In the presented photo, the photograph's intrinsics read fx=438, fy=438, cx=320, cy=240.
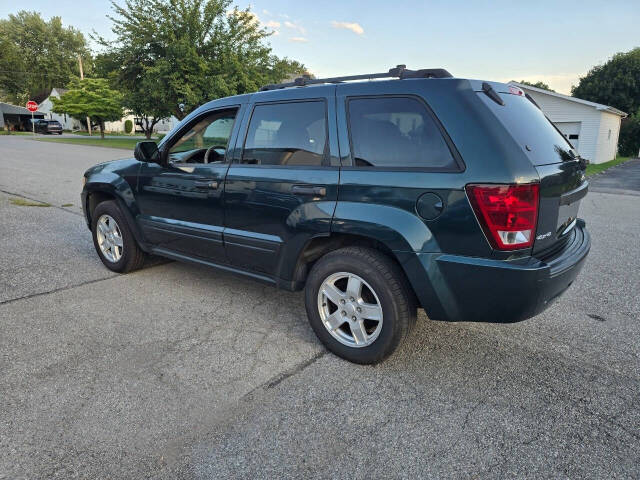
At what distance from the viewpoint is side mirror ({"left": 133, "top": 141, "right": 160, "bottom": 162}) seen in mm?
3998

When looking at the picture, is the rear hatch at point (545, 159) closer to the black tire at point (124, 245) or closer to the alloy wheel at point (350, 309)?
the alloy wheel at point (350, 309)

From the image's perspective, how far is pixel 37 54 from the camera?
79875 millimetres

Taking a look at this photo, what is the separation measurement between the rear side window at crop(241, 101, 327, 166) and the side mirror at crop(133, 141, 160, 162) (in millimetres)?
1062

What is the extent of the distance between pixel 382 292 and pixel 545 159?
4.13ft

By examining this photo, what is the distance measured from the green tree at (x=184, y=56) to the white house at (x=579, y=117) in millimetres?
14910

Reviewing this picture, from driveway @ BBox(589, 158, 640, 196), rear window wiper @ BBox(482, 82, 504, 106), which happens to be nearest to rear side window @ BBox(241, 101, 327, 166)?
rear window wiper @ BBox(482, 82, 504, 106)

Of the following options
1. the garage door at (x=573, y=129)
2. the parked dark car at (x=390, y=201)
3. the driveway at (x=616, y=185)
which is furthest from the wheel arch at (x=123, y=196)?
the garage door at (x=573, y=129)

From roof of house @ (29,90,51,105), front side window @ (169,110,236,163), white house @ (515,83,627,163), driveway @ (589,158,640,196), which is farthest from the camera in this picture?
roof of house @ (29,90,51,105)

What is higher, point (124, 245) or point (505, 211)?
point (505, 211)

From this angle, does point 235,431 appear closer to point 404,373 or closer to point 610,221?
point 404,373

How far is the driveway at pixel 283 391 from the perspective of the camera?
212 centimetres

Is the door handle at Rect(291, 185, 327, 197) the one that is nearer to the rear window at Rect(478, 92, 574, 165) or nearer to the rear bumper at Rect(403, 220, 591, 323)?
the rear bumper at Rect(403, 220, 591, 323)

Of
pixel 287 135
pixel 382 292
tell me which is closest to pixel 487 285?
pixel 382 292

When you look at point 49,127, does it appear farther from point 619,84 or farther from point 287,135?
point 619,84
